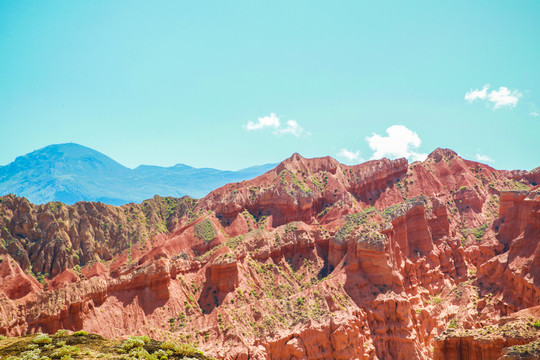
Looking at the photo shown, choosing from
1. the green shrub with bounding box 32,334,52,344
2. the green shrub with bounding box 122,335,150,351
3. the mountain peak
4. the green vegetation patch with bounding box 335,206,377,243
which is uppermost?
the mountain peak

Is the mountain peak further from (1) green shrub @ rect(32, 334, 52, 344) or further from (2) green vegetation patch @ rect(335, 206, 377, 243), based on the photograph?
(1) green shrub @ rect(32, 334, 52, 344)

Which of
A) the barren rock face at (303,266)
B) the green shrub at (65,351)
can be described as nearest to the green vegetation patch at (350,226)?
the barren rock face at (303,266)

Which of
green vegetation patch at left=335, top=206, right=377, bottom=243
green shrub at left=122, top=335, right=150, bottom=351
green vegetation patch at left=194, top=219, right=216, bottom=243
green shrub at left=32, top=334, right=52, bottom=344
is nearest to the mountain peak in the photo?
green vegetation patch at left=335, top=206, right=377, bottom=243

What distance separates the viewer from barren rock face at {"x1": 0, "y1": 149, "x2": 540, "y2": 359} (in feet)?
200

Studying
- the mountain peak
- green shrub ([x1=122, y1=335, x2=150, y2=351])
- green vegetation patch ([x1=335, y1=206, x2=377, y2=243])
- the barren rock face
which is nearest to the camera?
green shrub ([x1=122, y1=335, x2=150, y2=351])

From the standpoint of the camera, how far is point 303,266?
84562mm

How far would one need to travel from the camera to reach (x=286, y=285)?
78.0m

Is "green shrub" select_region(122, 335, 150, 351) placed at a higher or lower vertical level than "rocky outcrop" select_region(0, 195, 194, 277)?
lower

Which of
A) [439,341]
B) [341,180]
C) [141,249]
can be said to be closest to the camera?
[439,341]

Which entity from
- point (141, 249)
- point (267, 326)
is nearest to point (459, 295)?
point (267, 326)

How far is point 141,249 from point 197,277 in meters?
40.2

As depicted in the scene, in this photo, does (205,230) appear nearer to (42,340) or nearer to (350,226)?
(350,226)

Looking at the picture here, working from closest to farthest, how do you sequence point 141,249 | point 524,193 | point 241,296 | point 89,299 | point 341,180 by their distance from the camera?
point 89,299, point 241,296, point 524,193, point 141,249, point 341,180

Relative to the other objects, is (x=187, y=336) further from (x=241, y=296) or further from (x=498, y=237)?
(x=498, y=237)
